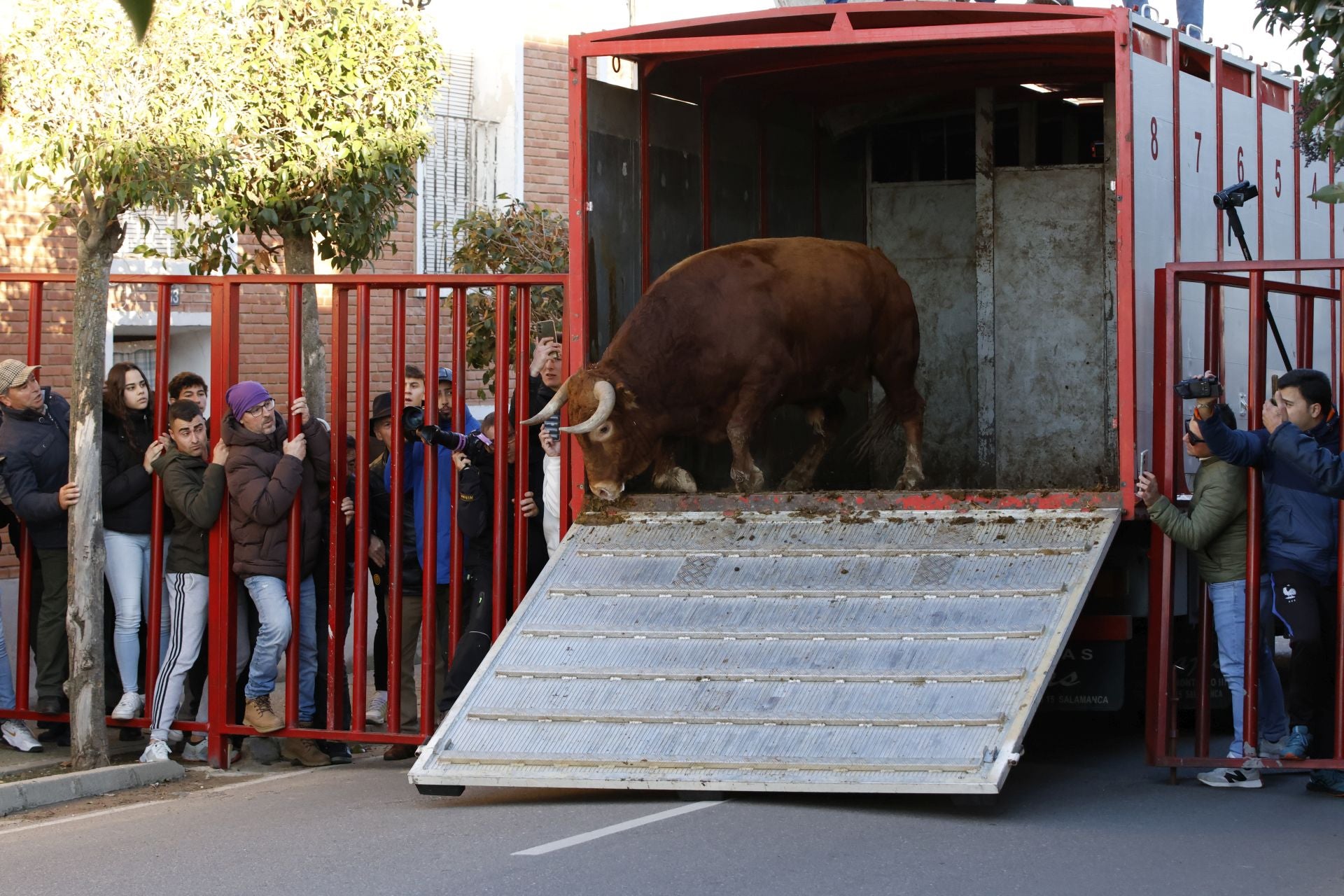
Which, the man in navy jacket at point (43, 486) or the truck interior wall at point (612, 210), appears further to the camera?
the truck interior wall at point (612, 210)

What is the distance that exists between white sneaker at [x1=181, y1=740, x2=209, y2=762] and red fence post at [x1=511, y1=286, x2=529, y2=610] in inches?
69.8

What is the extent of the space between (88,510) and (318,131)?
11.3 ft

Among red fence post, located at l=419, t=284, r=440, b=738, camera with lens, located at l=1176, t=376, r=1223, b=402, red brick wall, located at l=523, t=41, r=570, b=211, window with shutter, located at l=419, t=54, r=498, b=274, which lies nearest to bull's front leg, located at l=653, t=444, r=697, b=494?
red fence post, located at l=419, t=284, r=440, b=738

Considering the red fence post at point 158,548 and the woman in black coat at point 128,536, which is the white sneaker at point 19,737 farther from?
the red fence post at point 158,548

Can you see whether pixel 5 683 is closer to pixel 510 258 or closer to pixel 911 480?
pixel 911 480

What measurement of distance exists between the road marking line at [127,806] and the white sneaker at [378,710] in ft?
3.12

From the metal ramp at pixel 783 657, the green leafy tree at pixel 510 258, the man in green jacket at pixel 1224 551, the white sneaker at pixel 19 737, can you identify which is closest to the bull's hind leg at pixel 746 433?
the metal ramp at pixel 783 657

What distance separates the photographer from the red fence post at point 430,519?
837 centimetres

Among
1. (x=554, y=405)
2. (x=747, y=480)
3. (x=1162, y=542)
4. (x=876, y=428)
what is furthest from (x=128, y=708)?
(x=1162, y=542)

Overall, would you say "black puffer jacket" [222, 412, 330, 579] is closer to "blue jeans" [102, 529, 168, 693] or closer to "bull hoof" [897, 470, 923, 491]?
"blue jeans" [102, 529, 168, 693]

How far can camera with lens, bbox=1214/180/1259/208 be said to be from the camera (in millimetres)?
9156

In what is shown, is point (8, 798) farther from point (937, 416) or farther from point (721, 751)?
point (937, 416)

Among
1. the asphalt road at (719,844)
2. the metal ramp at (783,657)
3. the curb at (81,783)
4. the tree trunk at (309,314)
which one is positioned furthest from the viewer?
the tree trunk at (309,314)

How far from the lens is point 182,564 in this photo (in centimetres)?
859
